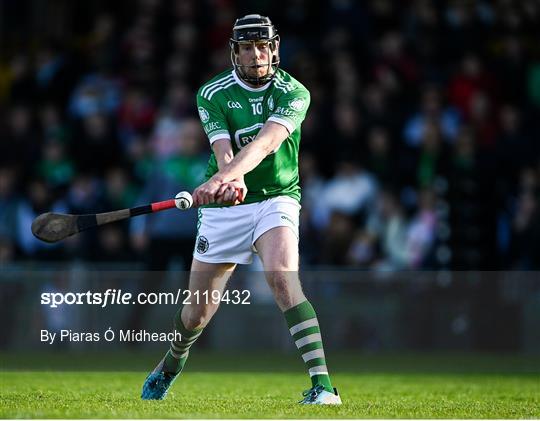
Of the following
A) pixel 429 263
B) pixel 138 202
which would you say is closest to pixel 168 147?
pixel 138 202

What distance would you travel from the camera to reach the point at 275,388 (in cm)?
944

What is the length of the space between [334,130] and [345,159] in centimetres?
51

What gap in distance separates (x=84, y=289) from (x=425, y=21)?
5827mm

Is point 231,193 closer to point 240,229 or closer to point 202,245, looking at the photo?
point 240,229

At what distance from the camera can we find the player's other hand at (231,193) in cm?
764

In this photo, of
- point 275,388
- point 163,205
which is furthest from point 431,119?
point 163,205

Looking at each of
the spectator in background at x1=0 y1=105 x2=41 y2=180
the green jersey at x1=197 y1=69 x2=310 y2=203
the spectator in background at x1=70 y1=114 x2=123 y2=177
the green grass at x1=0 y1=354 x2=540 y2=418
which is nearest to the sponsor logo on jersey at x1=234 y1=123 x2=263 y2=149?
the green jersey at x1=197 y1=69 x2=310 y2=203

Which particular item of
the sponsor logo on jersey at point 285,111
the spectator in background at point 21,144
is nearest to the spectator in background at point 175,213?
the spectator in background at point 21,144

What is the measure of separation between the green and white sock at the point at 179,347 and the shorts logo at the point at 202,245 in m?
0.44

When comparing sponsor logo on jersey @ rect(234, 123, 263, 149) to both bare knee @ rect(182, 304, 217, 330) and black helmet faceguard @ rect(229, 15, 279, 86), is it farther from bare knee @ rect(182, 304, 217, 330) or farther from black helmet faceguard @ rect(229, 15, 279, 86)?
bare knee @ rect(182, 304, 217, 330)

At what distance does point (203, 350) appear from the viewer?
13.4m

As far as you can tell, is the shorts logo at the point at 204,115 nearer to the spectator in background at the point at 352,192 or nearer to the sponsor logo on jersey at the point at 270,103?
the sponsor logo on jersey at the point at 270,103

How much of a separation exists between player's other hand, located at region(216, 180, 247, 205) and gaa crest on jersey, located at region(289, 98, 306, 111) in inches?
27.1

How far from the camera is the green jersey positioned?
815cm
